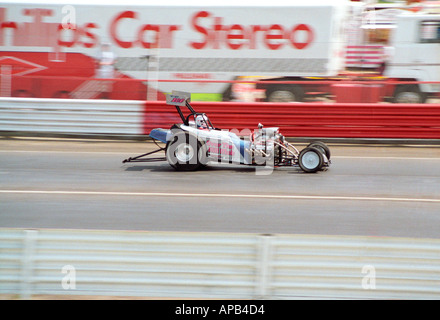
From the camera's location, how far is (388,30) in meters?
17.0

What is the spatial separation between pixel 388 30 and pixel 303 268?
13718 mm

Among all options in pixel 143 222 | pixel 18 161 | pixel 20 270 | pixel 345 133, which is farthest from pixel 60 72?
pixel 20 270

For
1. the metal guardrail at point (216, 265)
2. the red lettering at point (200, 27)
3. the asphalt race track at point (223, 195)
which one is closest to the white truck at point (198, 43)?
the red lettering at point (200, 27)

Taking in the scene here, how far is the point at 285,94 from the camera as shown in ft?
45.8

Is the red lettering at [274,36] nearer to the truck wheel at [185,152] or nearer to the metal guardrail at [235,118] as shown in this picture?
the metal guardrail at [235,118]

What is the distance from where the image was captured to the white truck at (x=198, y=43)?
14.9 metres

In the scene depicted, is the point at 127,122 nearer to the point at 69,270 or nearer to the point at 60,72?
the point at 60,72

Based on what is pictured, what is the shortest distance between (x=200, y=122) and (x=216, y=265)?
6.05 m

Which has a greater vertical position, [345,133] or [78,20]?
[78,20]

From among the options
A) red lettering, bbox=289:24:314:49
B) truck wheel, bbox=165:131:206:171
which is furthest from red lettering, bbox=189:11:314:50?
truck wheel, bbox=165:131:206:171

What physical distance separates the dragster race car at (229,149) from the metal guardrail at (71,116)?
11.8ft

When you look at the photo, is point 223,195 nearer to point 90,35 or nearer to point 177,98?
point 177,98

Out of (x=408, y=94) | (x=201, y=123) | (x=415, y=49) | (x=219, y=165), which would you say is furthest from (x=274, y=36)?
(x=201, y=123)

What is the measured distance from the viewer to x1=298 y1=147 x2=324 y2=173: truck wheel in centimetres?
1024
